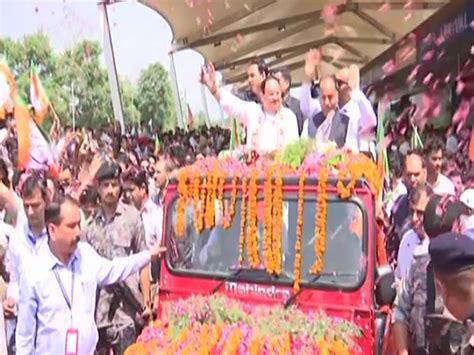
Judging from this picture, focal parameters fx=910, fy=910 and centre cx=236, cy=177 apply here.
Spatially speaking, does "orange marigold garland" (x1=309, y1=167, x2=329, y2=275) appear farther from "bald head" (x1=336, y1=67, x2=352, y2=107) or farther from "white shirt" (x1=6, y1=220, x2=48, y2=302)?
"white shirt" (x1=6, y1=220, x2=48, y2=302)

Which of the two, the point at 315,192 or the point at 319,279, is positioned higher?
the point at 315,192

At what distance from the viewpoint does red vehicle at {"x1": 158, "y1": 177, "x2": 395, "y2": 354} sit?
4383 millimetres

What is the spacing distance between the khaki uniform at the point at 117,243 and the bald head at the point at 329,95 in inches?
57.2

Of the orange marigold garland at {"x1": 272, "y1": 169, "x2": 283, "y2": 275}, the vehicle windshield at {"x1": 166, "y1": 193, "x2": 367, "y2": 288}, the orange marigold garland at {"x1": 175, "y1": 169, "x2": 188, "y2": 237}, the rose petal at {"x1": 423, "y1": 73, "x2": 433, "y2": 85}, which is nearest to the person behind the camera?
the vehicle windshield at {"x1": 166, "y1": 193, "x2": 367, "y2": 288}

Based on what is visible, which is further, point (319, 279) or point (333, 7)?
point (333, 7)

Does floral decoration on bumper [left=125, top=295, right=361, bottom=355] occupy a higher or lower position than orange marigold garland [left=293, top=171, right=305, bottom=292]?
lower

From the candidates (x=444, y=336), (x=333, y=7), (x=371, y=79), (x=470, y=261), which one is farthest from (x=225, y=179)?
(x=333, y=7)

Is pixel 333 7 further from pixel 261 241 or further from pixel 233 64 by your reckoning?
pixel 261 241

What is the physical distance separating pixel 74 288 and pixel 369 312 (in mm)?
1441

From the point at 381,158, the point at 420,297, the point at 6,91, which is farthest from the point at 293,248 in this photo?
the point at 6,91

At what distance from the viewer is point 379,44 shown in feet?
47.6

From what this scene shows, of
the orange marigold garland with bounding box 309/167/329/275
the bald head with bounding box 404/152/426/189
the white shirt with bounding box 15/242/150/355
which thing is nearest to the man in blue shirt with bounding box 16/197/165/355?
the white shirt with bounding box 15/242/150/355

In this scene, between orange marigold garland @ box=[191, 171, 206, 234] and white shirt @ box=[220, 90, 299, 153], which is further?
white shirt @ box=[220, 90, 299, 153]

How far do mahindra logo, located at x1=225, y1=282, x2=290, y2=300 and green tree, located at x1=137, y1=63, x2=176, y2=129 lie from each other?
28.8 ft
